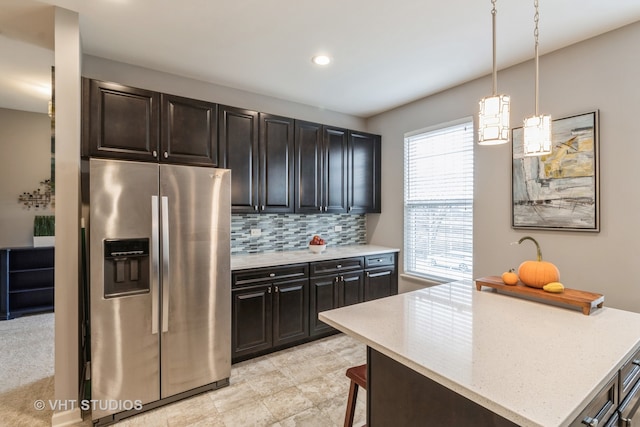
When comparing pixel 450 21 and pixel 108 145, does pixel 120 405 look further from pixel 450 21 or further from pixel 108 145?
pixel 450 21

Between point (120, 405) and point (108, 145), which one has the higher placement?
point (108, 145)

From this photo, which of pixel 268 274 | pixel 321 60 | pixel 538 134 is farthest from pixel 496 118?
pixel 268 274

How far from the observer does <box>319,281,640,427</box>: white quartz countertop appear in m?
0.89

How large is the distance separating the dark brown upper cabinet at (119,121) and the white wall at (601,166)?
2.94 meters

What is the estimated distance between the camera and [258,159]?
321cm

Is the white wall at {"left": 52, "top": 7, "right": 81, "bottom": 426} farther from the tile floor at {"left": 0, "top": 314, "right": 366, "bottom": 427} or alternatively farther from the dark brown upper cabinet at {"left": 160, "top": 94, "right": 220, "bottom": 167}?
the dark brown upper cabinet at {"left": 160, "top": 94, "right": 220, "bottom": 167}

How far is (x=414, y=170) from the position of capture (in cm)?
384

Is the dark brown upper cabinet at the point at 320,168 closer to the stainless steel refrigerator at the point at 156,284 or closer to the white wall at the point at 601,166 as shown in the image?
the stainless steel refrigerator at the point at 156,284

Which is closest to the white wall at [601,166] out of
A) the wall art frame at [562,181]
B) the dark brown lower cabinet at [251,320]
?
the wall art frame at [562,181]

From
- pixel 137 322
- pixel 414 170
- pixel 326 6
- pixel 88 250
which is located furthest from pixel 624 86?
pixel 88 250

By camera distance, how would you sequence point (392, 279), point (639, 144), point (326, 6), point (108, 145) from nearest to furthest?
point (326, 6) < point (639, 144) < point (108, 145) < point (392, 279)

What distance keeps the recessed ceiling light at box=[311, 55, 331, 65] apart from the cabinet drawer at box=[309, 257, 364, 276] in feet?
6.33

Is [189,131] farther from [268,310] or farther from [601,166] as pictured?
[601,166]

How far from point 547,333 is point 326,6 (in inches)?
85.9
